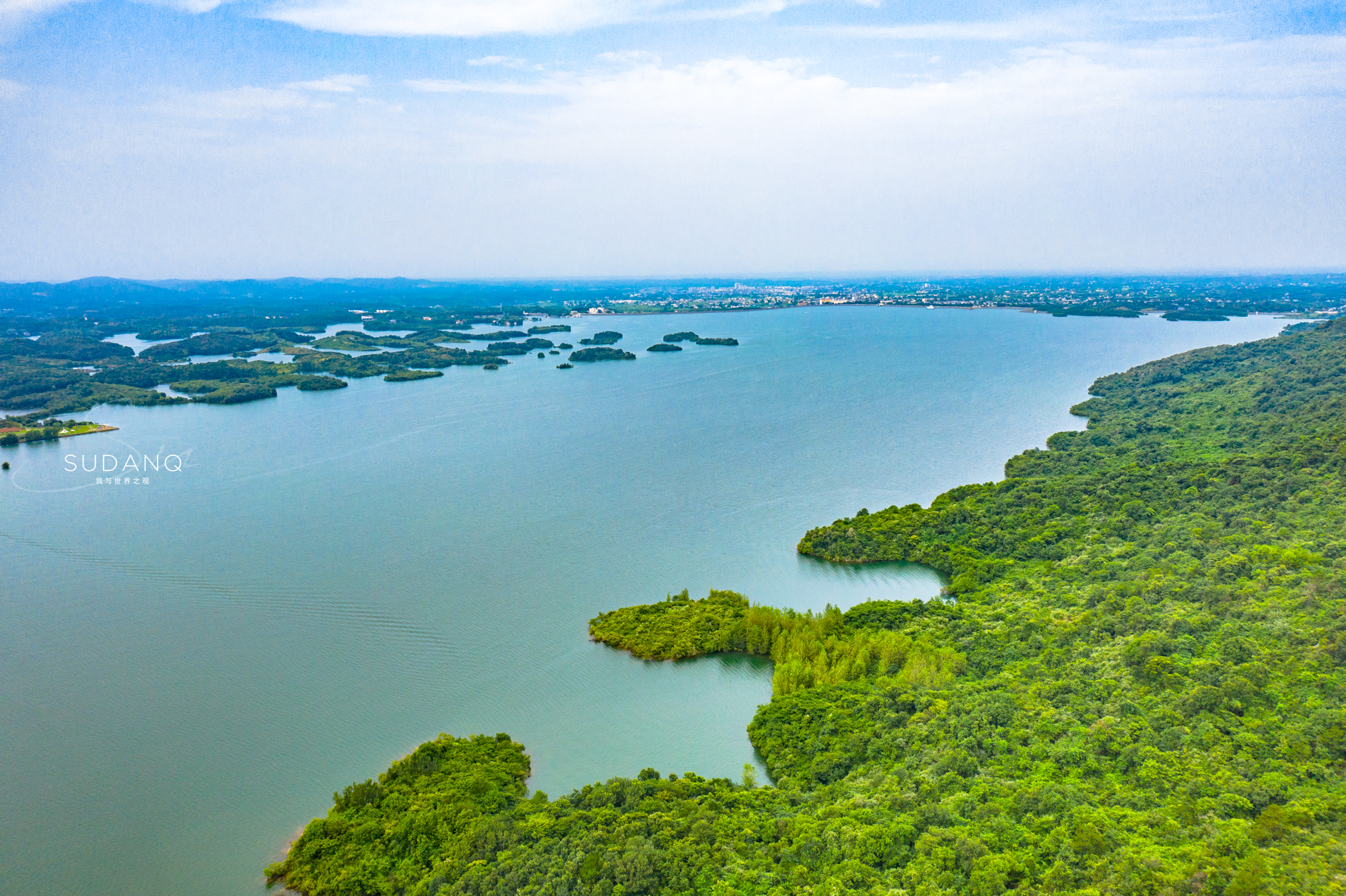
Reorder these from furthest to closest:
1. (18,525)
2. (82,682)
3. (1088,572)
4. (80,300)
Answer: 1. (80,300)
2. (18,525)
3. (1088,572)
4. (82,682)

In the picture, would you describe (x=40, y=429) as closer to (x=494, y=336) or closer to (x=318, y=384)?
(x=318, y=384)

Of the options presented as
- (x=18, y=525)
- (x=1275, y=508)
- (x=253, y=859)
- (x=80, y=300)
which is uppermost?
(x=80, y=300)

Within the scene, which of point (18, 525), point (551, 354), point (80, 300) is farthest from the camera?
point (80, 300)

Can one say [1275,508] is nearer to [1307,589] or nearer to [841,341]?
[1307,589]

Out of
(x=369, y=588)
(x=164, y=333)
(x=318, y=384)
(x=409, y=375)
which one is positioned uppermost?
(x=164, y=333)

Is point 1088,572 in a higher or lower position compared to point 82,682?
higher

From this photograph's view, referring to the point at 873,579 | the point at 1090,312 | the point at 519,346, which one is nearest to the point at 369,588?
the point at 873,579

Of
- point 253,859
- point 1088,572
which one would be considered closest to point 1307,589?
point 1088,572

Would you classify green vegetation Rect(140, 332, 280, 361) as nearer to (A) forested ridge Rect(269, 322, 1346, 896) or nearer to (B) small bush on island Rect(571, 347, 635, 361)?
(B) small bush on island Rect(571, 347, 635, 361)
